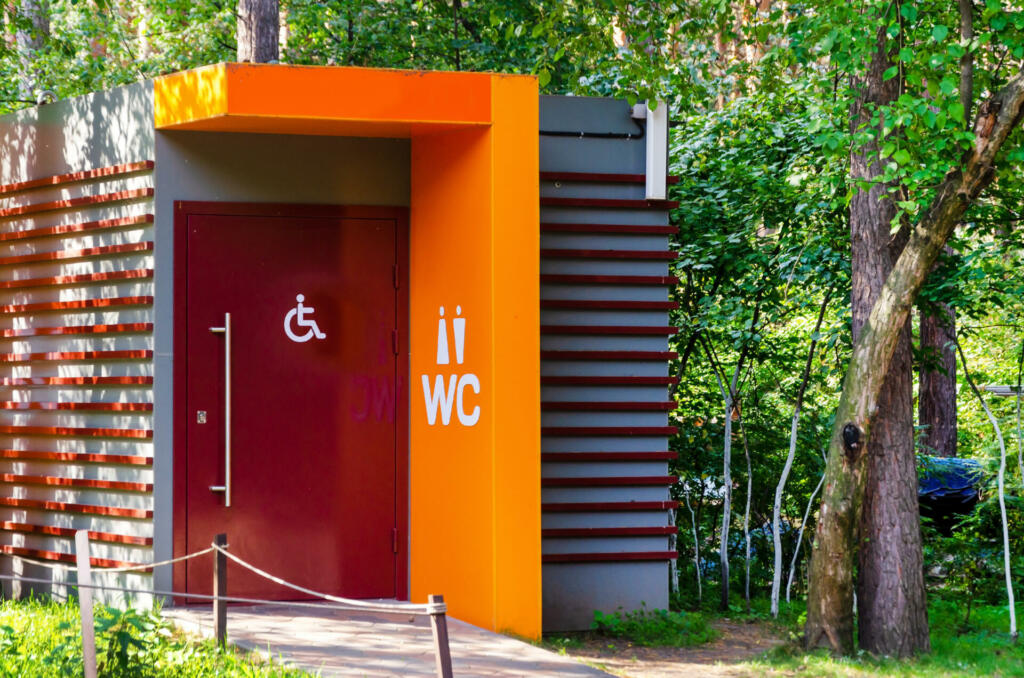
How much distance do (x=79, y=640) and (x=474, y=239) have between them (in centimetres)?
330

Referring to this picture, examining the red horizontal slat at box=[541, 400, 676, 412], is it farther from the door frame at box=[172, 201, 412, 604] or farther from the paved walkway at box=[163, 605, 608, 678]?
the paved walkway at box=[163, 605, 608, 678]

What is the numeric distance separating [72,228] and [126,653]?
346 centimetres

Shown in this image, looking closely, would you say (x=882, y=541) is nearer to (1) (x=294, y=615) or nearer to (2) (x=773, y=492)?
(2) (x=773, y=492)

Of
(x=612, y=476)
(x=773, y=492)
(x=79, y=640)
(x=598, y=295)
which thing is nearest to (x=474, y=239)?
(x=598, y=295)

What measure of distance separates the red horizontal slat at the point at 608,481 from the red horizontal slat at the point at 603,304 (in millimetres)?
1167

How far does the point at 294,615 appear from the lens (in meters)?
7.27

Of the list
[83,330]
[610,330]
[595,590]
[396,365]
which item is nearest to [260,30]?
[83,330]

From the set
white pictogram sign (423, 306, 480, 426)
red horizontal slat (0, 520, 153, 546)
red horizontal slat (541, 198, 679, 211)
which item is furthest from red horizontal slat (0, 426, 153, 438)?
red horizontal slat (541, 198, 679, 211)

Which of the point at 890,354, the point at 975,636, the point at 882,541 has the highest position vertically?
the point at 890,354

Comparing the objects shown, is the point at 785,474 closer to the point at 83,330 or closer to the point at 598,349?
the point at 598,349

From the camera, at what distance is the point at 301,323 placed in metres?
7.75

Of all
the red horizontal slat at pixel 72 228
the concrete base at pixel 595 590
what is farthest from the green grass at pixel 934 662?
the red horizontal slat at pixel 72 228

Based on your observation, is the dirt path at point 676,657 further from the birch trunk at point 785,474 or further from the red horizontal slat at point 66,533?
the red horizontal slat at point 66,533

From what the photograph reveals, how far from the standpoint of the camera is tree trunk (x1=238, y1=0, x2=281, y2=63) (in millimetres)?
11453
